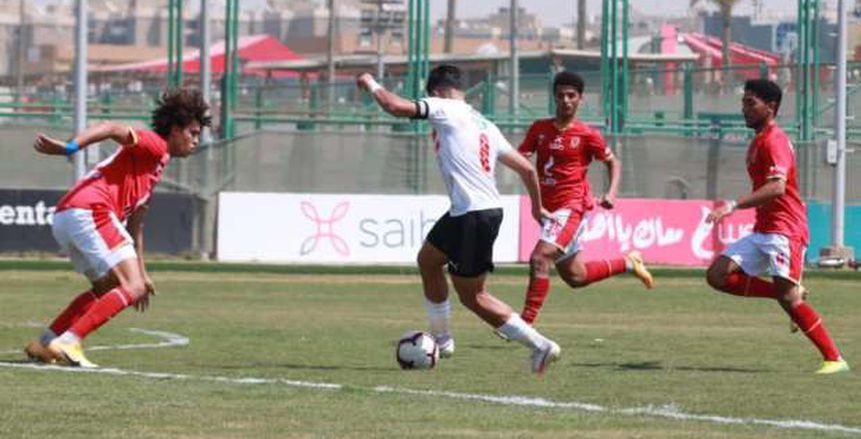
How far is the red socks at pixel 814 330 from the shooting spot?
1440 cm

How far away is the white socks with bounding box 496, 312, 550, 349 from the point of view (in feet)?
45.1

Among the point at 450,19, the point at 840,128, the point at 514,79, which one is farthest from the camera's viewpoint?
the point at 450,19

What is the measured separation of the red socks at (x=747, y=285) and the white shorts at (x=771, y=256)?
0.17ft

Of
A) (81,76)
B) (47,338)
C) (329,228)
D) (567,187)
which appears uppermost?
(81,76)

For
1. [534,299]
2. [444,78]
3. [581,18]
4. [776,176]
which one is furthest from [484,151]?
[581,18]

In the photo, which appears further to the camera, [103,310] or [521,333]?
[521,333]

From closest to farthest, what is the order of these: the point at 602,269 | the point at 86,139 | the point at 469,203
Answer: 1. the point at 86,139
2. the point at 469,203
3. the point at 602,269

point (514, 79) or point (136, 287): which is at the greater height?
point (514, 79)

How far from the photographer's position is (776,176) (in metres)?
14.5

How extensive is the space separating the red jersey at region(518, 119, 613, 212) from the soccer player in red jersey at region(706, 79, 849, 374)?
2670mm

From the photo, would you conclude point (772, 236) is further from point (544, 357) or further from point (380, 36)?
point (380, 36)

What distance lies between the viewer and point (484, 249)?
45.6 ft

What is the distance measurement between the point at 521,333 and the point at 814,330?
7.17 ft

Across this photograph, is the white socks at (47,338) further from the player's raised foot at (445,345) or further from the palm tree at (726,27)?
the palm tree at (726,27)
